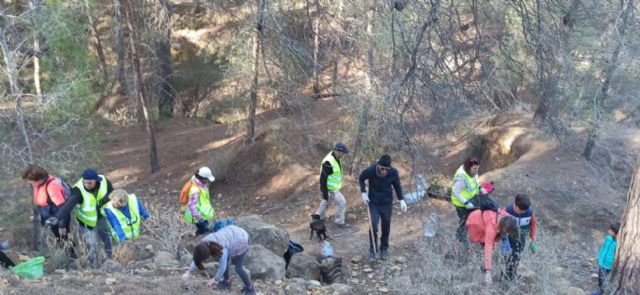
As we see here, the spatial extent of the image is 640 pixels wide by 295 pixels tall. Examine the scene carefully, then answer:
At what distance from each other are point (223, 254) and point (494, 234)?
2.67 m

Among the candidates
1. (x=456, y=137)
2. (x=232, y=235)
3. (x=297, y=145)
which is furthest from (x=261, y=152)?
(x=232, y=235)

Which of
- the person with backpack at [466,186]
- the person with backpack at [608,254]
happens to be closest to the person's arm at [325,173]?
the person with backpack at [466,186]

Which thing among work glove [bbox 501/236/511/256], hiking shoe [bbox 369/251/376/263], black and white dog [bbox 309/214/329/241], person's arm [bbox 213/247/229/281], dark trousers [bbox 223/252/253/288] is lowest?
hiking shoe [bbox 369/251/376/263]

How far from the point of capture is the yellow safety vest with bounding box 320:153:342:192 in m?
8.48

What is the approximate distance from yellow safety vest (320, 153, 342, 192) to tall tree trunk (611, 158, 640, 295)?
4.09 metres

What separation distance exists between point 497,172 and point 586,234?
2.19m

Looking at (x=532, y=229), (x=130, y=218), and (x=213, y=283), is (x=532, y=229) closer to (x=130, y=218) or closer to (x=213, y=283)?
(x=213, y=283)

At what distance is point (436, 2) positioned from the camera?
307 centimetres

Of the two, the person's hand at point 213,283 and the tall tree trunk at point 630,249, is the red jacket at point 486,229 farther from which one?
the person's hand at point 213,283

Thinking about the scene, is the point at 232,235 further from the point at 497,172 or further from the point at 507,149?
the point at 507,149

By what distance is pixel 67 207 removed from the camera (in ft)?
19.0

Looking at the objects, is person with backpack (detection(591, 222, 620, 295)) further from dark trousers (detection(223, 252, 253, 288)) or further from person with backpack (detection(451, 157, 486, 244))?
dark trousers (detection(223, 252, 253, 288))

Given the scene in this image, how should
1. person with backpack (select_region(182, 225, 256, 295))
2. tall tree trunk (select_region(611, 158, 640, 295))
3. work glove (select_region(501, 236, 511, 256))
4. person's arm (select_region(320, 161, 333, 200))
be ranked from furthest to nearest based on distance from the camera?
1. person's arm (select_region(320, 161, 333, 200))
2. work glove (select_region(501, 236, 511, 256))
3. tall tree trunk (select_region(611, 158, 640, 295))
4. person with backpack (select_region(182, 225, 256, 295))

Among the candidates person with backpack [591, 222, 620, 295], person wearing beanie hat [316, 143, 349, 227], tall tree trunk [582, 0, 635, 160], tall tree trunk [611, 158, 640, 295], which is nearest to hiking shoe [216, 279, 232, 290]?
person wearing beanie hat [316, 143, 349, 227]
